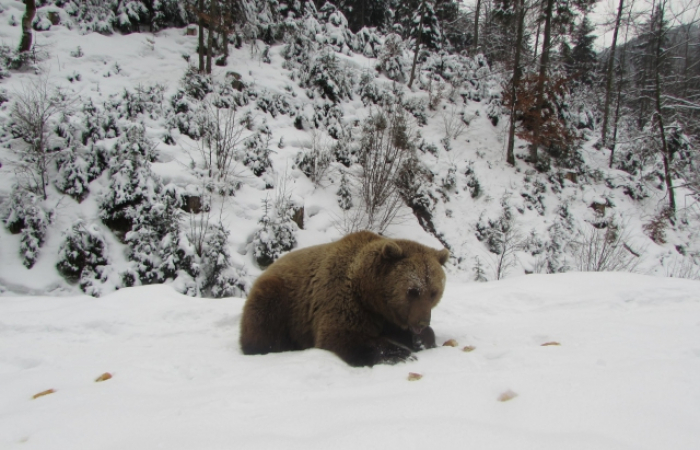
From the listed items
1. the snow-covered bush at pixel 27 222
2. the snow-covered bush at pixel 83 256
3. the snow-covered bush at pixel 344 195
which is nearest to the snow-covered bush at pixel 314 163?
the snow-covered bush at pixel 344 195

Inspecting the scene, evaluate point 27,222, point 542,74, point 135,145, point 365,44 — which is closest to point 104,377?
point 27,222

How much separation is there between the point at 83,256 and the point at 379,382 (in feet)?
25.4

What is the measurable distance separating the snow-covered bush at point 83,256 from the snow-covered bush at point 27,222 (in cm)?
59

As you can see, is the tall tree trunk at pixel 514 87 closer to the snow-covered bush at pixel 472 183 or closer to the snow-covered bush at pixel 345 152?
the snow-covered bush at pixel 472 183

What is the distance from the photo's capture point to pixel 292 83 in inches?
620

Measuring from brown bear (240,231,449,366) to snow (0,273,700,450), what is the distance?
191 mm

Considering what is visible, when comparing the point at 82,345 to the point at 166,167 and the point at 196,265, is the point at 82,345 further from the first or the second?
the point at 166,167

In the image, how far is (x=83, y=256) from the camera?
751 centimetres

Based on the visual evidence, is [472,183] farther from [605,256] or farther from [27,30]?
[27,30]

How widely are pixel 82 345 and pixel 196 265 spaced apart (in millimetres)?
4301

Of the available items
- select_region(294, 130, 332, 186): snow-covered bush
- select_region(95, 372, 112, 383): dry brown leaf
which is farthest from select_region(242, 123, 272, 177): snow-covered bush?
select_region(95, 372, 112, 383): dry brown leaf

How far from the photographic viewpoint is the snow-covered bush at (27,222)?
24.2 feet

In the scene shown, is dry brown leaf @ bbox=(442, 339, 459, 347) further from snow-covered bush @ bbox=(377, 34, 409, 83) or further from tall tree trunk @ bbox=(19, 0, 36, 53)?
snow-covered bush @ bbox=(377, 34, 409, 83)

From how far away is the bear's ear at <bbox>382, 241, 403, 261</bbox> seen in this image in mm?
2893
